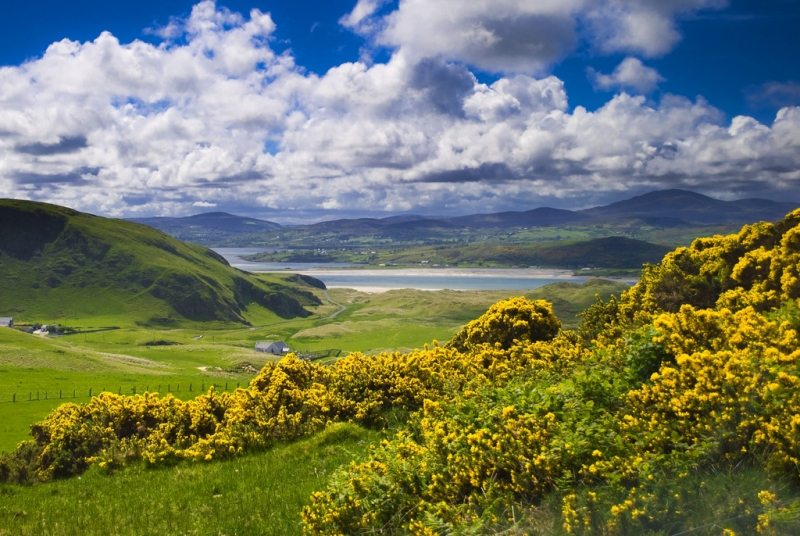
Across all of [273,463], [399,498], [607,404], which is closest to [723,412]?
[607,404]

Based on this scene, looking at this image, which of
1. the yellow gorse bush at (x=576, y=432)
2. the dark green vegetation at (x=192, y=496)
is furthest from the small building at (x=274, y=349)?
the dark green vegetation at (x=192, y=496)

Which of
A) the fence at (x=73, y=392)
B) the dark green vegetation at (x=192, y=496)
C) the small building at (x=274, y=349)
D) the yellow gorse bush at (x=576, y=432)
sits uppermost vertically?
the yellow gorse bush at (x=576, y=432)

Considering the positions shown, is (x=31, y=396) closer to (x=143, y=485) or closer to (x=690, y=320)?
(x=143, y=485)

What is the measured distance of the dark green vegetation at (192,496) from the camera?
1248cm

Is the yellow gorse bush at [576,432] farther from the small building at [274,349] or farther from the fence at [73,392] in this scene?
the small building at [274,349]

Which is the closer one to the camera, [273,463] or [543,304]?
[273,463]

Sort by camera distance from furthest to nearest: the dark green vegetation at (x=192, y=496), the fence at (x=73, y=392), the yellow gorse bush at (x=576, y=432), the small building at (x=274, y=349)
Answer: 1. the small building at (x=274, y=349)
2. the fence at (x=73, y=392)
3. the dark green vegetation at (x=192, y=496)
4. the yellow gorse bush at (x=576, y=432)

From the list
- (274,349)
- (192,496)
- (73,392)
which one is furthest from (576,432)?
(274,349)

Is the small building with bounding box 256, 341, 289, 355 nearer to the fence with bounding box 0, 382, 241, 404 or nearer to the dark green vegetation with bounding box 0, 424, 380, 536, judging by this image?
the fence with bounding box 0, 382, 241, 404

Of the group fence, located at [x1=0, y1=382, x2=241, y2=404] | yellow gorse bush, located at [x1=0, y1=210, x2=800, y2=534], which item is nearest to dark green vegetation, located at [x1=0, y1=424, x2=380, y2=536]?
yellow gorse bush, located at [x1=0, y1=210, x2=800, y2=534]

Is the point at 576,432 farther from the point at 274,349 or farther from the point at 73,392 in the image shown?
the point at 274,349

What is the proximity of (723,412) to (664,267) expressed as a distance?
17466 millimetres

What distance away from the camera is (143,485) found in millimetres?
16328

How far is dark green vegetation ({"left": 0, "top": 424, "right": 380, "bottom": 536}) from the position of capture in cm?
1248
